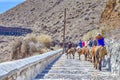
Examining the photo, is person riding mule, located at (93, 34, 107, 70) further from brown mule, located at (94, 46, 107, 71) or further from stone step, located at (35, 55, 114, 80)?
stone step, located at (35, 55, 114, 80)

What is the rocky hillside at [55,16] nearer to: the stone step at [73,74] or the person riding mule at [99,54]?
the person riding mule at [99,54]

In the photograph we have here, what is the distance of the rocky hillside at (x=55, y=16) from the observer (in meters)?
87.5

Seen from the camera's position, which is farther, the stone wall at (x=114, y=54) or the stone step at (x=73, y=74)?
the stone wall at (x=114, y=54)

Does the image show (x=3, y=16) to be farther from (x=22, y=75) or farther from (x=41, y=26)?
(x=22, y=75)

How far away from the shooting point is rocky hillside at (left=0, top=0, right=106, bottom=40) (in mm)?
87500

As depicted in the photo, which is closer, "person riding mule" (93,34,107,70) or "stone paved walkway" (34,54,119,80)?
"stone paved walkway" (34,54,119,80)

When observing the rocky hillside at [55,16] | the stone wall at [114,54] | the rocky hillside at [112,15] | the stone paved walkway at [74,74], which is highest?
the rocky hillside at [55,16]

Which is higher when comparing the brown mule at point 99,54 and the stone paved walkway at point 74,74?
the brown mule at point 99,54

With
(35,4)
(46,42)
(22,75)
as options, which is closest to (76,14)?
(35,4)

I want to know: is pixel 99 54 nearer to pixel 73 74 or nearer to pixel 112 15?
pixel 73 74

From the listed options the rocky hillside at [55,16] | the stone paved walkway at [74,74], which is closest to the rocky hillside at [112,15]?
the stone paved walkway at [74,74]

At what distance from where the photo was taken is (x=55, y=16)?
339 feet

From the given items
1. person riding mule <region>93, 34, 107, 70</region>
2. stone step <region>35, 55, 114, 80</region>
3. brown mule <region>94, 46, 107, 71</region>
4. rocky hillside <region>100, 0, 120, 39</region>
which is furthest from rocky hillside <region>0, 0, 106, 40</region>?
stone step <region>35, 55, 114, 80</region>

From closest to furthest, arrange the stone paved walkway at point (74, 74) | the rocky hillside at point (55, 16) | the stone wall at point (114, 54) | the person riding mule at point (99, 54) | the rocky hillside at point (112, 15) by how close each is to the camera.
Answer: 1. the stone paved walkway at point (74, 74)
2. the stone wall at point (114, 54)
3. the person riding mule at point (99, 54)
4. the rocky hillside at point (112, 15)
5. the rocky hillside at point (55, 16)
